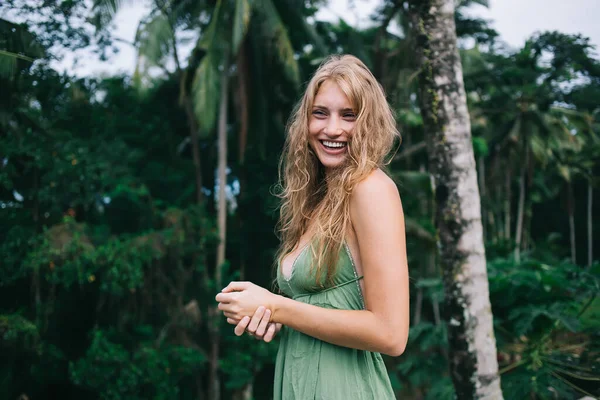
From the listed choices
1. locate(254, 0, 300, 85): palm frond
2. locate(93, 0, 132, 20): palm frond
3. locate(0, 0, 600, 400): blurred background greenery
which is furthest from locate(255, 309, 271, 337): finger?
locate(254, 0, 300, 85): palm frond

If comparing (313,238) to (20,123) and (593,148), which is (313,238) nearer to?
(20,123)

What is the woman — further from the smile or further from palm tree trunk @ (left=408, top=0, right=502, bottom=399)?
palm tree trunk @ (left=408, top=0, right=502, bottom=399)

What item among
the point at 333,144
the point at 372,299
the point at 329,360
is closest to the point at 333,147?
the point at 333,144

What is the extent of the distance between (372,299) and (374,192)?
0.88ft

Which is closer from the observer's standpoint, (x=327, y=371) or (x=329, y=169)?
(x=327, y=371)

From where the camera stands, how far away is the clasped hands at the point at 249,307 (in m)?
1.49

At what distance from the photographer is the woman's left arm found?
1438mm

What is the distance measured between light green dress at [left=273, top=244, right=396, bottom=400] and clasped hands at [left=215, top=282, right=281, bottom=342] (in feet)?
0.37

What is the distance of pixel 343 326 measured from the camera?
1.46 m

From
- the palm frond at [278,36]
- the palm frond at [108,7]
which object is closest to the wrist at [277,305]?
the palm frond at [108,7]

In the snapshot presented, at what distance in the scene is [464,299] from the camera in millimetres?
3182

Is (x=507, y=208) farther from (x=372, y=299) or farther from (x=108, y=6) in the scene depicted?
(x=372, y=299)

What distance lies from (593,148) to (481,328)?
69.9 feet

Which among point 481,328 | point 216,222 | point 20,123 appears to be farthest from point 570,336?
point 216,222
